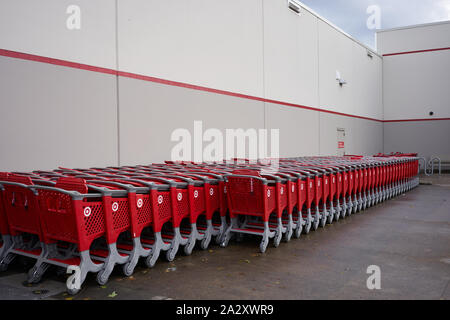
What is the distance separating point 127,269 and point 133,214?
53 centimetres

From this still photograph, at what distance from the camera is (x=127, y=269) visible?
3.88 metres

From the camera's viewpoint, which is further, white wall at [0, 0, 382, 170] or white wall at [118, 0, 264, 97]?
white wall at [118, 0, 264, 97]

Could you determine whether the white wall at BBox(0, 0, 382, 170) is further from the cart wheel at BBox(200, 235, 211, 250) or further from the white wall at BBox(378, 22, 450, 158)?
the white wall at BBox(378, 22, 450, 158)

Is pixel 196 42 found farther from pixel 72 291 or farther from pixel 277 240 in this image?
pixel 72 291

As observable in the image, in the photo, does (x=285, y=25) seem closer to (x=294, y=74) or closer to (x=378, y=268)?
(x=294, y=74)

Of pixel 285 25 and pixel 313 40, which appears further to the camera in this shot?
pixel 313 40

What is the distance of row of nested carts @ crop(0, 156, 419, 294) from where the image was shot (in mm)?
3588

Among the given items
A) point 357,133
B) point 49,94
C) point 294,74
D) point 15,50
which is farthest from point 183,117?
point 357,133

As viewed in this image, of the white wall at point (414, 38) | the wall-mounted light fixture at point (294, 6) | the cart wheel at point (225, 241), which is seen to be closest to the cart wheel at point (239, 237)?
the cart wheel at point (225, 241)

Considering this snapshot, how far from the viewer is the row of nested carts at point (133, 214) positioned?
3588 mm

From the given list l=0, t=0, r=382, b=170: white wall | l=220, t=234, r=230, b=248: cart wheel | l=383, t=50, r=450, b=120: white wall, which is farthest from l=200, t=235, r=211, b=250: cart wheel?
l=383, t=50, r=450, b=120: white wall

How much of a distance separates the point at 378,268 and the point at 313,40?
11444 millimetres

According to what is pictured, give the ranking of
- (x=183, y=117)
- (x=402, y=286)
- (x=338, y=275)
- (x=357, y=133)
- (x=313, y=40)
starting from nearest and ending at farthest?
(x=402, y=286)
(x=338, y=275)
(x=183, y=117)
(x=313, y=40)
(x=357, y=133)
